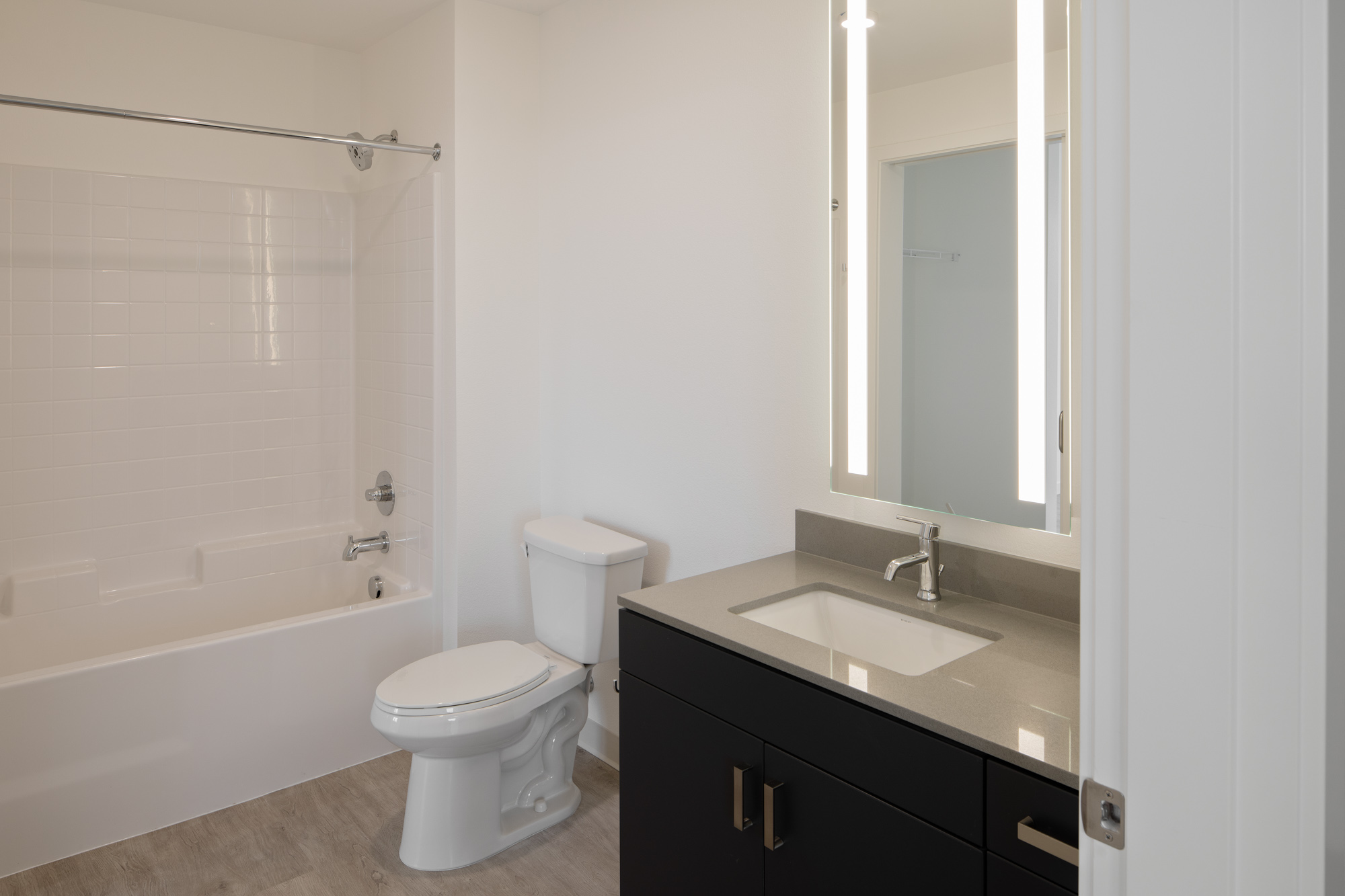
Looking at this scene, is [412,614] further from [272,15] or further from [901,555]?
[272,15]

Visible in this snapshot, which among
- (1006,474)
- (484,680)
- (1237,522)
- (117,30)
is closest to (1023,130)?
(1006,474)

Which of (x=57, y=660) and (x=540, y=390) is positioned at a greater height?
(x=540, y=390)

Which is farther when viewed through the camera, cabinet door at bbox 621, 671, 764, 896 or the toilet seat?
the toilet seat

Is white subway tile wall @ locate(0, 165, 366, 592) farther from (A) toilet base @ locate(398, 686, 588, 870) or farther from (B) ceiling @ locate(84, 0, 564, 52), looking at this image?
Answer: (A) toilet base @ locate(398, 686, 588, 870)

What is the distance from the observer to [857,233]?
183 cm

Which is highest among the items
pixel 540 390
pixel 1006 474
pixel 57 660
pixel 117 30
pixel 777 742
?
pixel 117 30

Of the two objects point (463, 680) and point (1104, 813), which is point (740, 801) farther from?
point (463, 680)

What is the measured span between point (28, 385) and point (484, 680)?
6.07 feet

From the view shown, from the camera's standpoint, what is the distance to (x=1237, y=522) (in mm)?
620

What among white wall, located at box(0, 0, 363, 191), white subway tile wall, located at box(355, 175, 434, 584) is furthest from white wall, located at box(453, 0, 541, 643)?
white wall, located at box(0, 0, 363, 191)

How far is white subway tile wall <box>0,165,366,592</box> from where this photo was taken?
2.75 meters

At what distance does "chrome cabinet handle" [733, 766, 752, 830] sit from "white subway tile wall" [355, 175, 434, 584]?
1.67m

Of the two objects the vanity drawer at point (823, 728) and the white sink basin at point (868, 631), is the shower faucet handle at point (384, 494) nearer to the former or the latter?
the vanity drawer at point (823, 728)

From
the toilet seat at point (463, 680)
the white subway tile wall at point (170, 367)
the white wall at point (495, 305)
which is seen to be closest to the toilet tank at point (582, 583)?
the toilet seat at point (463, 680)
